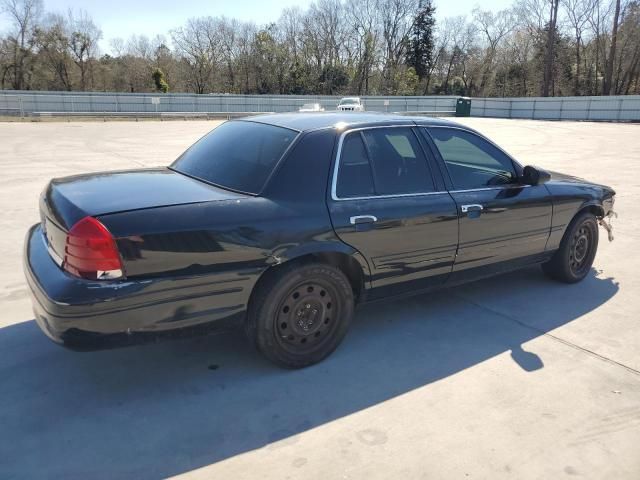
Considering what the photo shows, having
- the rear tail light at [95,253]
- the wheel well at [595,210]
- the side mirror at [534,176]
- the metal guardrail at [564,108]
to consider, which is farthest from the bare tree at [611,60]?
the rear tail light at [95,253]

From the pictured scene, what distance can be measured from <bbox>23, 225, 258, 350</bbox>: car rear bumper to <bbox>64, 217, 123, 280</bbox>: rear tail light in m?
0.05

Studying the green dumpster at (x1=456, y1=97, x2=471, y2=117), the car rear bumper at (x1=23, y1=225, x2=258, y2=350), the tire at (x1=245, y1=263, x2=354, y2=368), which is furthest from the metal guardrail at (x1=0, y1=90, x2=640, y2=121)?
the tire at (x1=245, y1=263, x2=354, y2=368)

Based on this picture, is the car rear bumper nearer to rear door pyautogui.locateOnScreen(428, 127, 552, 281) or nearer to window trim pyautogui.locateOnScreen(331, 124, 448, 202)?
window trim pyautogui.locateOnScreen(331, 124, 448, 202)

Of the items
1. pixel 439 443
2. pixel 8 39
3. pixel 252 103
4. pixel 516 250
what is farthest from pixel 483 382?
pixel 8 39

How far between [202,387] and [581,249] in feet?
13.1

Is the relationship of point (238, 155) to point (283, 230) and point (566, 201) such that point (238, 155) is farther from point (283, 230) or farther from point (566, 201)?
point (566, 201)

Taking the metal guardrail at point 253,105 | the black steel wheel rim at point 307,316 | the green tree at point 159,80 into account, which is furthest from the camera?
the green tree at point 159,80

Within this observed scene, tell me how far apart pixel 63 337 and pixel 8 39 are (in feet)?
168

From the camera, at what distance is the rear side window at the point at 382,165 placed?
11.6 ft

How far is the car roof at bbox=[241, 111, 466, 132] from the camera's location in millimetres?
3652

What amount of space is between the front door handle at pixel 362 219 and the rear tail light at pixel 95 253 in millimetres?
1467

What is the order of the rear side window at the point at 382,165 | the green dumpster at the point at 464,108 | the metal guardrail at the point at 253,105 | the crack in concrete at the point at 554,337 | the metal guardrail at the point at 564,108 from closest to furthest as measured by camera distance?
the rear side window at the point at 382,165, the crack in concrete at the point at 554,337, the metal guardrail at the point at 253,105, the metal guardrail at the point at 564,108, the green dumpster at the point at 464,108

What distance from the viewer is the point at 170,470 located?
2531 millimetres

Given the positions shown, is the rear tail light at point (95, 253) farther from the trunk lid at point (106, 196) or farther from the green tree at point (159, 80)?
the green tree at point (159, 80)
